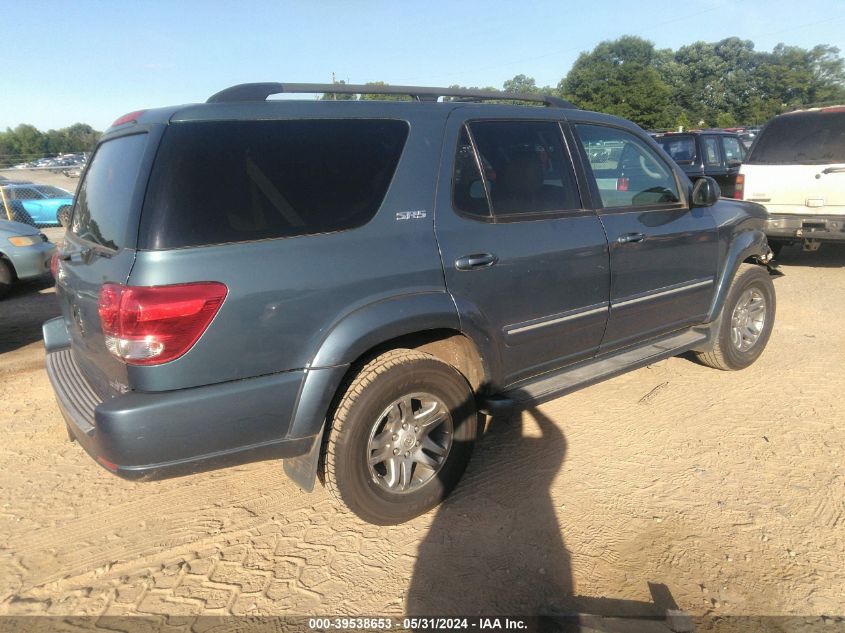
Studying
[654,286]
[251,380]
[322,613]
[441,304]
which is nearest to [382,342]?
[441,304]

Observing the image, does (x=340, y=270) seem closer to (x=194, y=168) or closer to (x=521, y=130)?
(x=194, y=168)

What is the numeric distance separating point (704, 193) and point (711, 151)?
7.83 m

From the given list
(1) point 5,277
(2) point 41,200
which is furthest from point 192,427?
(2) point 41,200

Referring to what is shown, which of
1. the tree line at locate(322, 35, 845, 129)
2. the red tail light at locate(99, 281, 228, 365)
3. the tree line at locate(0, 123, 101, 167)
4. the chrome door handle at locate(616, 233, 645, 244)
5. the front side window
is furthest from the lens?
the tree line at locate(322, 35, 845, 129)

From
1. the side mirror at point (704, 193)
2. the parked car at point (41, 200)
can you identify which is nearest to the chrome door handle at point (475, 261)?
the side mirror at point (704, 193)

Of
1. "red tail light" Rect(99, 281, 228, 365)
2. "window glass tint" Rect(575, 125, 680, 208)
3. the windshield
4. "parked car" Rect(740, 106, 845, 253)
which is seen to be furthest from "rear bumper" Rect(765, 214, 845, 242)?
the windshield

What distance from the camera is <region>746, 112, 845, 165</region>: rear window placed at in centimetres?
718

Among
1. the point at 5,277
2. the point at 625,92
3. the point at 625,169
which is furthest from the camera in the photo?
the point at 625,92

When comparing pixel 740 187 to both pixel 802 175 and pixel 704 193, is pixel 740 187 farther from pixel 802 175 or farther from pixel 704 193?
pixel 704 193

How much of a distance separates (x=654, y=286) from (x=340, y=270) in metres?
2.26

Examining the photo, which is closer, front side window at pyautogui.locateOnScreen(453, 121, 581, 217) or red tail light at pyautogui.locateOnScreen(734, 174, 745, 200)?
front side window at pyautogui.locateOnScreen(453, 121, 581, 217)

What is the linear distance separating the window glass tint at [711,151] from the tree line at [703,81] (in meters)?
44.5

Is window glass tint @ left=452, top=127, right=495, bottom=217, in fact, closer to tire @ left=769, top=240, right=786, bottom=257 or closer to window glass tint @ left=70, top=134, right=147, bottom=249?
window glass tint @ left=70, top=134, right=147, bottom=249

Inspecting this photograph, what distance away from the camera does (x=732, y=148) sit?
11.4 m
